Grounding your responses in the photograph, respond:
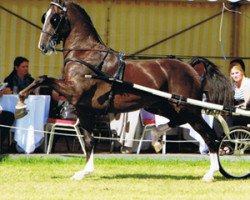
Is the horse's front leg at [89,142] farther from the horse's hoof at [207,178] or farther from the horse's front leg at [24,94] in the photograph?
the horse's hoof at [207,178]

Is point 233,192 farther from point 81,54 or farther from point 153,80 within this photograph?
point 81,54

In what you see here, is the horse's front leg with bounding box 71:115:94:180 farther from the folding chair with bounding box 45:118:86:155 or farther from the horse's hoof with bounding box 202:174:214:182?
the folding chair with bounding box 45:118:86:155

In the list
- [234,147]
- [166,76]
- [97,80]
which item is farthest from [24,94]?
[234,147]

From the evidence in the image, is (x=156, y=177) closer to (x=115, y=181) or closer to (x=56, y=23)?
(x=115, y=181)

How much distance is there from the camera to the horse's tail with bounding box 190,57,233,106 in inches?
430

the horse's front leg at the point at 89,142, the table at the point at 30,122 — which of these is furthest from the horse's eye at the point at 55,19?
the table at the point at 30,122

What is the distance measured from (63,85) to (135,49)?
6539 millimetres

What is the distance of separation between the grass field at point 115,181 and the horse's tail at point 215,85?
1030 mm

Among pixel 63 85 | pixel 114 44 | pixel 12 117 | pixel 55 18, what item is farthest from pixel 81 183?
pixel 114 44

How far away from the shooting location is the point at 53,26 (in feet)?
33.9

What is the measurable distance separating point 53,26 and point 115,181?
2065 mm

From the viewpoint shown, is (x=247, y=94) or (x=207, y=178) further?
(x=247, y=94)

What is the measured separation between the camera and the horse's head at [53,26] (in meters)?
10.3

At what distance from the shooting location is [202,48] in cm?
1686
